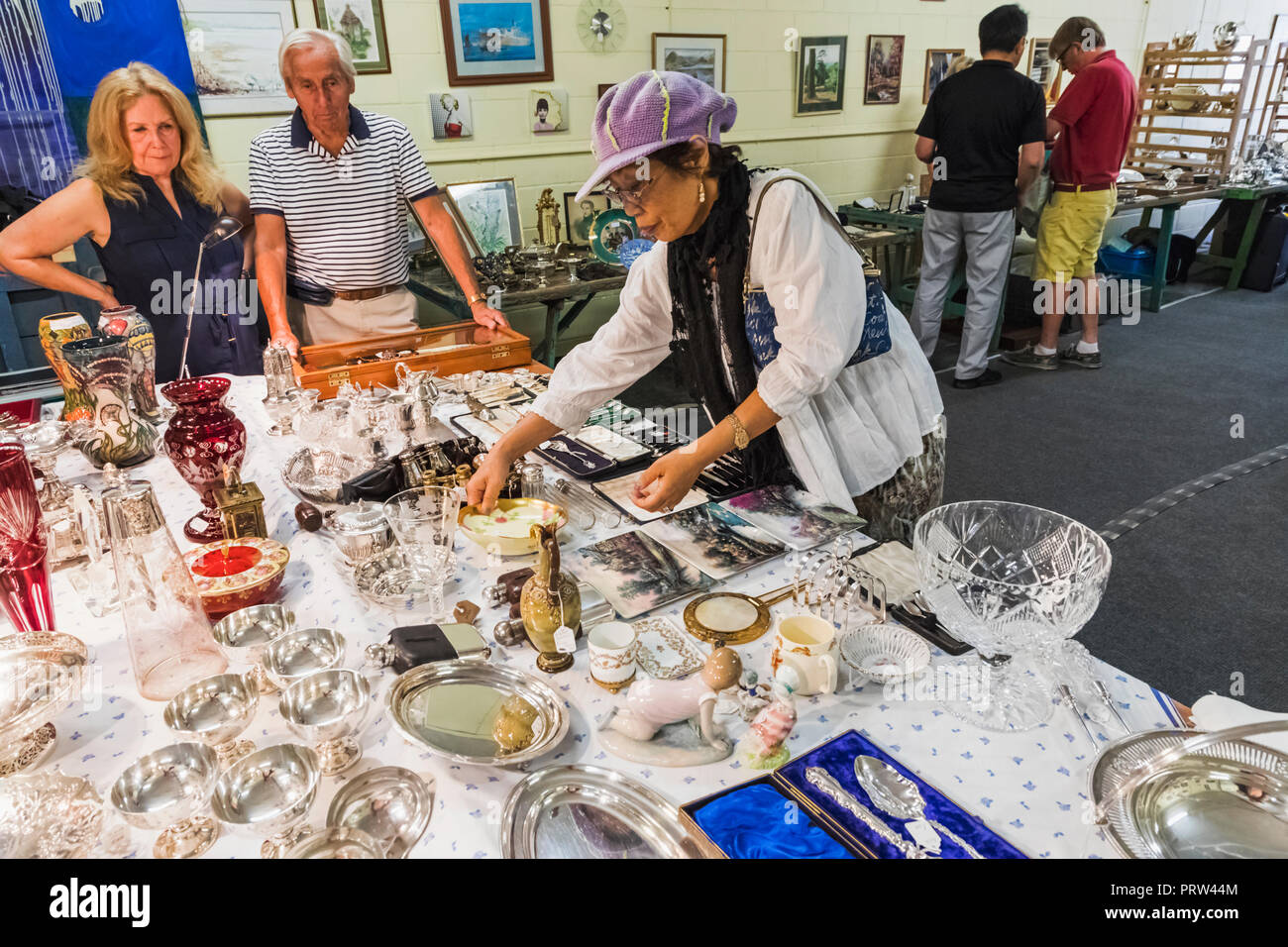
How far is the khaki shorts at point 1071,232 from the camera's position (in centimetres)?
475

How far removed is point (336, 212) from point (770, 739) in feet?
8.45

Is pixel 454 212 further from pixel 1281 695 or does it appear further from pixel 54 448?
pixel 1281 695

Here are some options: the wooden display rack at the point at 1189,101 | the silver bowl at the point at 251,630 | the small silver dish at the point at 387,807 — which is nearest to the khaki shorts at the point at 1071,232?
the wooden display rack at the point at 1189,101

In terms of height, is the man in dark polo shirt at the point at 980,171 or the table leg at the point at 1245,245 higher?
the man in dark polo shirt at the point at 980,171

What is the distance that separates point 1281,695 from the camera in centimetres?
224

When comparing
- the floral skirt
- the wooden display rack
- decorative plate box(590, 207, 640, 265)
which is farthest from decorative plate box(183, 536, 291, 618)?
the wooden display rack

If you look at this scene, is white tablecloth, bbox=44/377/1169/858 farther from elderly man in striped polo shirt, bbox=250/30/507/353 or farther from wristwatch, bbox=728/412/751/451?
elderly man in striped polo shirt, bbox=250/30/507/353

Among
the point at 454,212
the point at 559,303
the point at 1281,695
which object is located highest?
the point at 454,212

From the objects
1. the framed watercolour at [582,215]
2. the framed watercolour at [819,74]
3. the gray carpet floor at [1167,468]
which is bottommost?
the gray carpet floor at [1167,468]

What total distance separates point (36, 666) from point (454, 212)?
3418mm

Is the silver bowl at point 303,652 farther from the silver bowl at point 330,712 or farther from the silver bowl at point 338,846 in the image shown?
the silver bowl at point 338,846

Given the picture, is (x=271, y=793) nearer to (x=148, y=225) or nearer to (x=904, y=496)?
(x=904, y=496)

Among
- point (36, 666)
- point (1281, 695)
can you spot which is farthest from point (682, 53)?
point (36, 666)

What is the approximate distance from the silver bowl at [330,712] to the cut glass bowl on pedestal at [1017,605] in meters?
0.78
